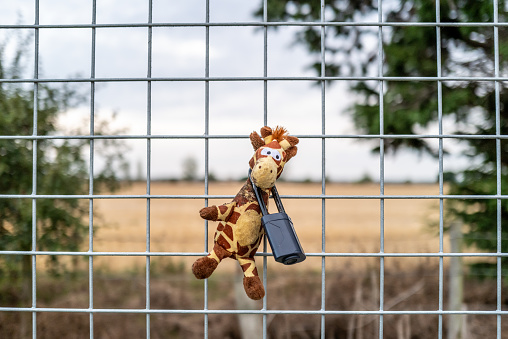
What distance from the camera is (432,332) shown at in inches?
107

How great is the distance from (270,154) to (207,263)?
238mm

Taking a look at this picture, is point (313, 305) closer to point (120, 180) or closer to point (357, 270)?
point (357, 270)

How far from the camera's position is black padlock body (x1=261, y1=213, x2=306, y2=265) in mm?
861

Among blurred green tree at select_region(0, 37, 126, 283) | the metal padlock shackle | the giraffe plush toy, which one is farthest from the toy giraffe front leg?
blurred green tree at select_region(0, 37, 126, 283)

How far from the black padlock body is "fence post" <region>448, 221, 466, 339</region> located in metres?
1.94

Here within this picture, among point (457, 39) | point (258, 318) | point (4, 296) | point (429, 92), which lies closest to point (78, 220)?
point (4, 296)

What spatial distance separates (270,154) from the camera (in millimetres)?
906

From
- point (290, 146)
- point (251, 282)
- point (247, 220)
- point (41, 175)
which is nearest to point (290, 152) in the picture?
point (290, 146)

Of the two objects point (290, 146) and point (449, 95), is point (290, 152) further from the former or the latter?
point (449, 95)

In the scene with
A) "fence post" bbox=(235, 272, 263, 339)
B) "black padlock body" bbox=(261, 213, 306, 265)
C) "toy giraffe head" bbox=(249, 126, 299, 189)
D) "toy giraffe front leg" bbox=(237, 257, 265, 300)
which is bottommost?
"fence post" bbox=(235, 272, 263, 339)

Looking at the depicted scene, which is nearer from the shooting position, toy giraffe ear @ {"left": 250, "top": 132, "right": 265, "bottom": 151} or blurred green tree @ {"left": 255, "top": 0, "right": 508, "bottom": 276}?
toy giraffe ear @ {"left": 250, "top": 132, "right": 265, "bottom": 151}

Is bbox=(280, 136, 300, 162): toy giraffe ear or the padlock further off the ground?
bbox=(280, 136, 300, 162): toy giraffe ear

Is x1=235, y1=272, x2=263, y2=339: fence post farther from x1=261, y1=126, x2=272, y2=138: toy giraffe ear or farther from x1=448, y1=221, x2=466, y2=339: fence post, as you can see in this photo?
x1=261, y1=126, x2=272, y2=138: toy giraffe ear

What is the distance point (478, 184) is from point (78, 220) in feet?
7.11
